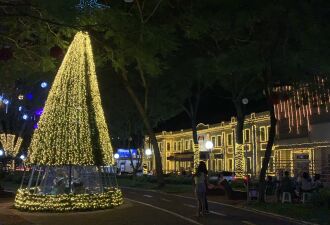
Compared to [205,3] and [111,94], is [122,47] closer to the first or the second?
[205,3]

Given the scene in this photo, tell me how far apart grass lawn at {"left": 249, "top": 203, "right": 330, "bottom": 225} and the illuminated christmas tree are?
6328 millimetres

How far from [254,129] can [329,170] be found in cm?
2749

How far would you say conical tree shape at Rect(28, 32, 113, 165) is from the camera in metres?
21.0

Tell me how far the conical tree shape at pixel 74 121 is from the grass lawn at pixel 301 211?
6808mm

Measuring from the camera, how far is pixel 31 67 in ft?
71.7

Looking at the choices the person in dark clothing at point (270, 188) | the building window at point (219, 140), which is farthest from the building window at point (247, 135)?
the person in dark clothing at point (270, 188)

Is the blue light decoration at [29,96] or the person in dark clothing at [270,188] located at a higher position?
the blue light decoration at [29,96]

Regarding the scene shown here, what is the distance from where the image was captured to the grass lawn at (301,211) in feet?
55.6

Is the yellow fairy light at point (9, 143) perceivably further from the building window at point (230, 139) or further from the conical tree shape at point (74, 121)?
the conical tree shape at point (74, 121)

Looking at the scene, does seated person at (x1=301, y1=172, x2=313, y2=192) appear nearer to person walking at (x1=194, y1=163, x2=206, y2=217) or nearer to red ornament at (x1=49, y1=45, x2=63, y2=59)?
person walking at (x1=194, y1=163, x2=206, y2=217)

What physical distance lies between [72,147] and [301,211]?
9.13m

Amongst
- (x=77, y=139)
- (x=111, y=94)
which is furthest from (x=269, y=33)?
(x=111, y=94)

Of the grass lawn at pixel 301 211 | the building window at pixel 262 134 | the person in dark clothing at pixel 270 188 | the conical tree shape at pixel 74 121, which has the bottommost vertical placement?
the grass lawn at pixel 301 211

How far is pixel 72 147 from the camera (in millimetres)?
21047
